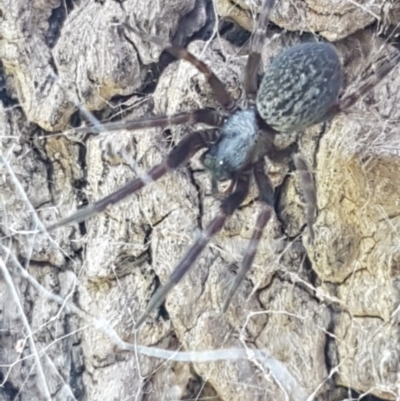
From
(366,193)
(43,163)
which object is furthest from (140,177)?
(366,193)

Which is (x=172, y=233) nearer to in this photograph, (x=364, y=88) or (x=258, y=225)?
(x=258, y=225)

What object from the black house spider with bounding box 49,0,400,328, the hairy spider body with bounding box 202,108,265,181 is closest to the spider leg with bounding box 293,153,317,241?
the black house spider with bounding box 49,0,400,328

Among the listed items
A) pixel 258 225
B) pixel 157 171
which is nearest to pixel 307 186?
pixel 258 225

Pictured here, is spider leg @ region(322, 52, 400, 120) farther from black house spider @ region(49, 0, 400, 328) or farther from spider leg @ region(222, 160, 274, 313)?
spider leg @ region(222, 160, 274, 313)

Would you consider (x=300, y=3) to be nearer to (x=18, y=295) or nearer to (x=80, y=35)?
(x=80, y=35)

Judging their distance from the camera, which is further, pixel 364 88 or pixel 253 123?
pixel 253 123

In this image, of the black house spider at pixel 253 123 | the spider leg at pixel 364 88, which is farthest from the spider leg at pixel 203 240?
the spider leg at pixel 364 88

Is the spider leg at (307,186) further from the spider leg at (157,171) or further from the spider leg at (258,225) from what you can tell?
the spider leg at (157,171)
